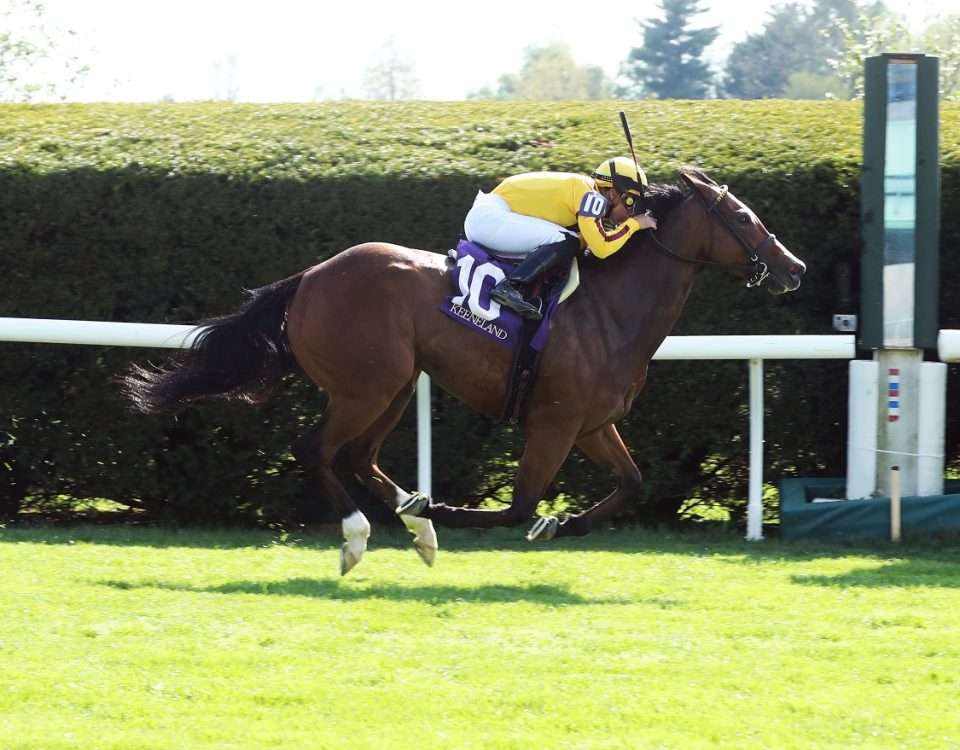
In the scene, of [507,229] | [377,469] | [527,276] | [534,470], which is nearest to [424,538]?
[377,469]

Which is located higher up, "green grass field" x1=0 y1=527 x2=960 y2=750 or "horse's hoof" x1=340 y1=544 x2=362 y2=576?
"horse's hoof" x1=340 y1=544 x2=362 y2=576

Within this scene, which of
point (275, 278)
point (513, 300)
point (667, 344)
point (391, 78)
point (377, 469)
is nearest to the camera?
point (513, 300)

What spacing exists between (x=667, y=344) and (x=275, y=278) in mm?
2121

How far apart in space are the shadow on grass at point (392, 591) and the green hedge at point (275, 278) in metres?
1.76

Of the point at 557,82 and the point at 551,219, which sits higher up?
the point at 557,82

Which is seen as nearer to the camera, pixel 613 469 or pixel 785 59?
pixel 613 469

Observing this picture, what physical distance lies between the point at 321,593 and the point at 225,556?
1.06m

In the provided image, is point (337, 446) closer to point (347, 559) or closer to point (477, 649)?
point (347, 559)

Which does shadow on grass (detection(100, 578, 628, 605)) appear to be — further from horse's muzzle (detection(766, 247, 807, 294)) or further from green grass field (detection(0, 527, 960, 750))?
horse's muzzle (detection(766, 247, 807, 294))

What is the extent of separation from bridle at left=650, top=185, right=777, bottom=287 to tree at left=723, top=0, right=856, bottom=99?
204 ft

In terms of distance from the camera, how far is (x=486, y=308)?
5883 mm

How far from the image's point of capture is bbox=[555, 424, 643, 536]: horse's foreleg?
6.19m

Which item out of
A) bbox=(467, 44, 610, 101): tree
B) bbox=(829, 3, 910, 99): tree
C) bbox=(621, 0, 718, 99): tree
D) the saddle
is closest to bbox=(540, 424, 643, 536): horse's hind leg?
the saddle

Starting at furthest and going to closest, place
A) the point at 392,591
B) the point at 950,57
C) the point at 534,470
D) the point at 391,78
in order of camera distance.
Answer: the point at 391,78
the point at 950,57
the point at 534,470
the point at 392,591
